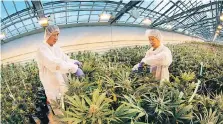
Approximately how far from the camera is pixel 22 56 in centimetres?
1836

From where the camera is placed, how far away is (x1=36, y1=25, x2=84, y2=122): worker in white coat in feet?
12.2

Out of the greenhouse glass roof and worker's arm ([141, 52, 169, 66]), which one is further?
the greenhouse glass roof

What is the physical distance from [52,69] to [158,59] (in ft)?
5.28

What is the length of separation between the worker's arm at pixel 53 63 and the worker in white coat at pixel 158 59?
1.09 m

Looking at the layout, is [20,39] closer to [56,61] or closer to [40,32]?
[40,32]

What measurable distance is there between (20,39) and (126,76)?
17879 millimetres

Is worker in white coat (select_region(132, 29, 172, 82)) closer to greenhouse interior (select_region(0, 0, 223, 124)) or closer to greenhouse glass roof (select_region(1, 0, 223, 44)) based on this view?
greenhouse interior (select_region(0, 0, 223, 124))

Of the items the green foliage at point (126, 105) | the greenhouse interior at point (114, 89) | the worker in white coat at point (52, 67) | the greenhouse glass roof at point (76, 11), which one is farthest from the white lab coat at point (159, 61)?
the greenhouse glass roof at point (76, 11)

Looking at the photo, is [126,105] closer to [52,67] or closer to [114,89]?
[114,89]

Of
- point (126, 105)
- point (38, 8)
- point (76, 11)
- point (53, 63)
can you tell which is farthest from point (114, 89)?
point (76, 11)

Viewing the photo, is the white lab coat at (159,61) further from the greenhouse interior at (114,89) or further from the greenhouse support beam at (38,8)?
the greenhouse support beam at (38,8)

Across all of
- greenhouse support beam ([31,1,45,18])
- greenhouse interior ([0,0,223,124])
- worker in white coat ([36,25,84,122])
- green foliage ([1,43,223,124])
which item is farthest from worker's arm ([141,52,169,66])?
greenhouse support beam ([31,1,45,18])

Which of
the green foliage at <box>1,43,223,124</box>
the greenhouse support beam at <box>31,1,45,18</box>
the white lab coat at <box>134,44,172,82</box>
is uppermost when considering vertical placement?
the greenhouse support beam at <box>31,1,45,18</box>

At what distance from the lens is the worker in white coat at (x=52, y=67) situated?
373 centimetres
